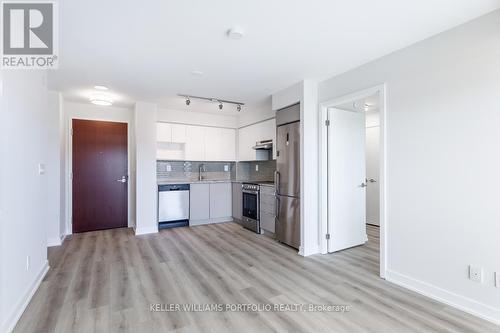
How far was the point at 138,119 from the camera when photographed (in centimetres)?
473

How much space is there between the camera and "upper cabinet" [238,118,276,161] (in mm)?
4770

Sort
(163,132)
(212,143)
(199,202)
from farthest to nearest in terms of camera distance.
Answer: (212,143)
(199,202)
(163,132)

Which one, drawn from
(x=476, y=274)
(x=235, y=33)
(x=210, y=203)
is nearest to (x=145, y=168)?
(x=210, y=203)

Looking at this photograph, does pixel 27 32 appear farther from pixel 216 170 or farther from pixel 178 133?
pixel 216 170

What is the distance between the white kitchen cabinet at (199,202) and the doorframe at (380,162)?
2.65 metres

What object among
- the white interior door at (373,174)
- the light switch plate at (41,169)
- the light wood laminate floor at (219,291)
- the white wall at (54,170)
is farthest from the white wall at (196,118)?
the white interior door at (373,174)

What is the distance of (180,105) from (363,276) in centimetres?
422

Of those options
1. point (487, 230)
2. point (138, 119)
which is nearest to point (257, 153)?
point (138, 119)

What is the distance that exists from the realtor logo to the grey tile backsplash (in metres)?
3.18

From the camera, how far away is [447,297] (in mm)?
2271

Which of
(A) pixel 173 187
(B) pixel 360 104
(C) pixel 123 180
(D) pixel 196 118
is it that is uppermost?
(D) pixel 196 118

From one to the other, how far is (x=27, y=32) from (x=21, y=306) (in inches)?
93.2

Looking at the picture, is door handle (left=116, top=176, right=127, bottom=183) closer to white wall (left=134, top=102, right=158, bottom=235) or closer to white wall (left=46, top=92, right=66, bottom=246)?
white wall (left=134, top=102, right=158, bottom=235)

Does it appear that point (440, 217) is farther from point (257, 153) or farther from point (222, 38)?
point (257, 153)
